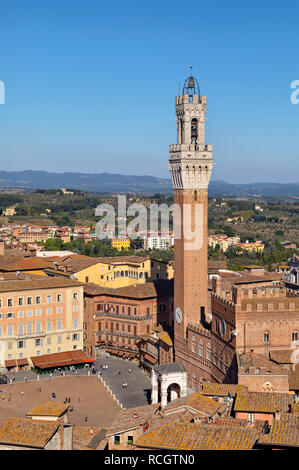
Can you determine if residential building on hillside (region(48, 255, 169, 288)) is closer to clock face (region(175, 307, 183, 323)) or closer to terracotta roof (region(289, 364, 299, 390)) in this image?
clock face (region(175, 307, 183, 323))

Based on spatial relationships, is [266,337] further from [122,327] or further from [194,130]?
[122,327]

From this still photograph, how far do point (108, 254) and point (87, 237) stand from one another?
25.8 m

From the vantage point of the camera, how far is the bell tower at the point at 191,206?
143ft

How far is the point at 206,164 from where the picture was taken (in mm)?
43781

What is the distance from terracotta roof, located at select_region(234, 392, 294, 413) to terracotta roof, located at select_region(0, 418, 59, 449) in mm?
6793

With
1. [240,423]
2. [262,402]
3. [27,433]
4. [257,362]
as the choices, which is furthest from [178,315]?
[27,433]

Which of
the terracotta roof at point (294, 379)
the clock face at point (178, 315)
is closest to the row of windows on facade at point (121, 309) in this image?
the clock face at point (178, 315)

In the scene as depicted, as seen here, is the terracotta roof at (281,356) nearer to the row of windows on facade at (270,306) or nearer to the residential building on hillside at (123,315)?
the row of windows on facade at (270,306)
